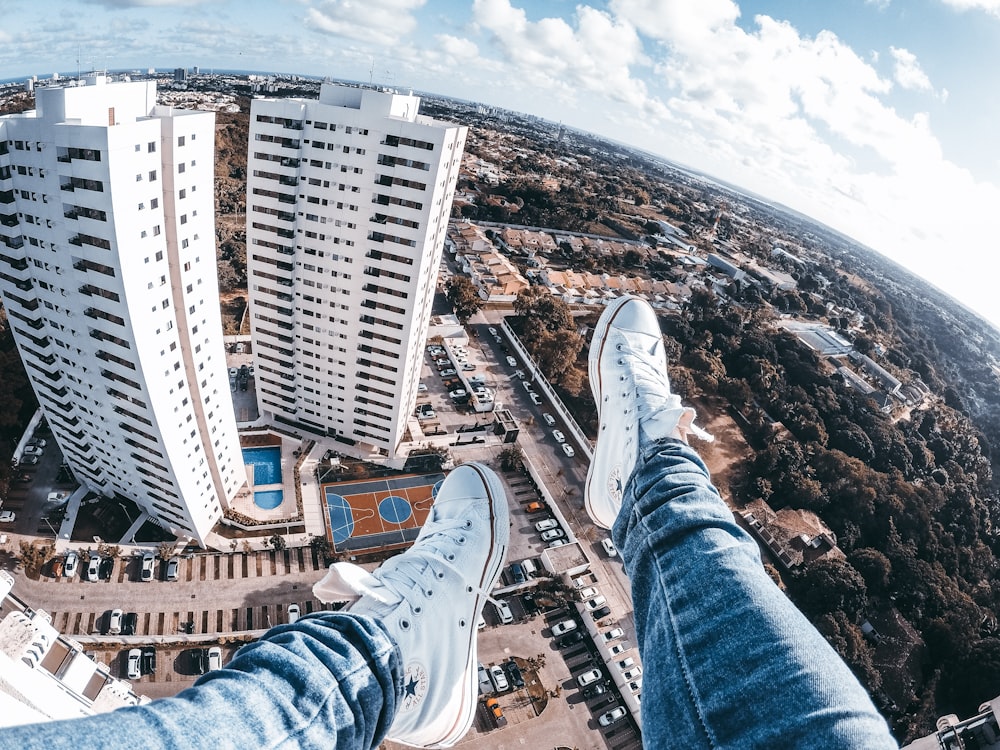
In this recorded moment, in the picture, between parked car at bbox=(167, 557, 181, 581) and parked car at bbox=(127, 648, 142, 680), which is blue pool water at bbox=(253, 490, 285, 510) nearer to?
parked car at bbox=(167, 557, 181, 581)

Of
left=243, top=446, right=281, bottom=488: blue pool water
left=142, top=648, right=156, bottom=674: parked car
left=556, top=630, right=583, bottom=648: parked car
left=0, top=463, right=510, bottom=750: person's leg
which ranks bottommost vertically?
left=142, top=648, right=156, bottom=674: parked car

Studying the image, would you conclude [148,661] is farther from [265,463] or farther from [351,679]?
[351,679]

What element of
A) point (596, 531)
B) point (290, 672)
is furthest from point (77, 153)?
point (596, 531)

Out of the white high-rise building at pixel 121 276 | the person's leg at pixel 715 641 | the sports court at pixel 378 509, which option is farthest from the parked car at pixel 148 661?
the person's leg at pixel 715 641

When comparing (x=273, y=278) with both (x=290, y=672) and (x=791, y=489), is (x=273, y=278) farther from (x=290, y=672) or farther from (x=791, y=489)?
(x=791, y=489)

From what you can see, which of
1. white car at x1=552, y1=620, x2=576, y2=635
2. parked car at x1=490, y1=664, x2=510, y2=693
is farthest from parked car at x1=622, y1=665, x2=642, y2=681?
parked car at x1=490, y1=664, x2=510, y2=693
